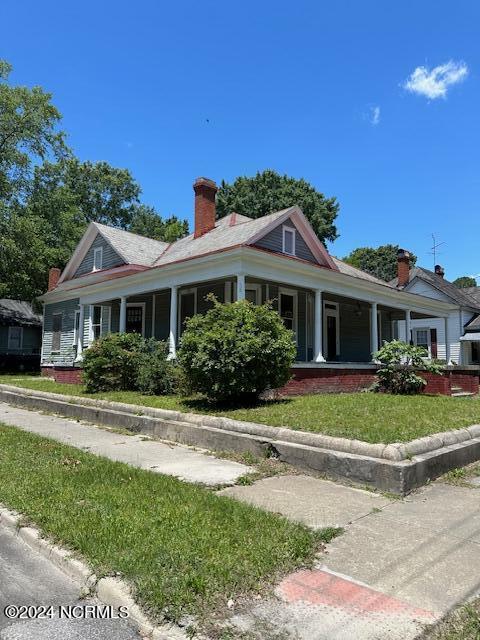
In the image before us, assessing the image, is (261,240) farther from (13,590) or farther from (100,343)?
(13,590)

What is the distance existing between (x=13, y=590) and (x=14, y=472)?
113 inches

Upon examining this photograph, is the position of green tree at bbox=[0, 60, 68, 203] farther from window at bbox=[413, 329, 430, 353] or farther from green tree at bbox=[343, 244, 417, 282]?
green tree at bbox=[343, 244, 417, 282]

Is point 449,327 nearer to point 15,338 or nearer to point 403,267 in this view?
point 403,267

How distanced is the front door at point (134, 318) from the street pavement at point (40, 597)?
1674 cm

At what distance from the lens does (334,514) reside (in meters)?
4.82

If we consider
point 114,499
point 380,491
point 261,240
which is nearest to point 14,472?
point 114,499

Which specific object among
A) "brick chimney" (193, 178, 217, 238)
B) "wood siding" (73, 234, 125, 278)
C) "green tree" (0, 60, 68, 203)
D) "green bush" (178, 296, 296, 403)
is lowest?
"green bush" (178, 296, 296, 403)

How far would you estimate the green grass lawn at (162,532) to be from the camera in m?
3.21

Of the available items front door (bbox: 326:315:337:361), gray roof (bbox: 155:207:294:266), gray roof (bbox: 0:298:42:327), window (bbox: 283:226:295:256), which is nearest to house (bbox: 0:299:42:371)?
gray roof (bbox: 0:298:42:327)

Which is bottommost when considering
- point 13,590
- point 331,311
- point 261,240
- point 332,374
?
point 13,590

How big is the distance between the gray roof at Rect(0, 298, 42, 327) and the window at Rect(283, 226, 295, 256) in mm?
24481

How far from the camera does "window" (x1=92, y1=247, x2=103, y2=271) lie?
75.3 ft

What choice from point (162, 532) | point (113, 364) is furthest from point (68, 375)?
point (162, 532)

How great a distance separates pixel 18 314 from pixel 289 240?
85.3 ft
